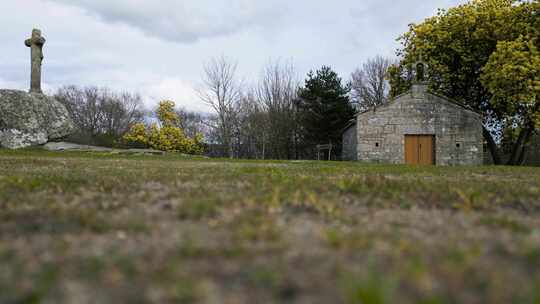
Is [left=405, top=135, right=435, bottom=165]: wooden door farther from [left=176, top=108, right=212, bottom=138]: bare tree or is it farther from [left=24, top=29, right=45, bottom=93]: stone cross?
[left=176, top=108, right=212, bottom=138]: bare tree

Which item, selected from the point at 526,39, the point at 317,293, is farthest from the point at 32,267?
the point at 526,39

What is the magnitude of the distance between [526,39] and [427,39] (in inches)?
204

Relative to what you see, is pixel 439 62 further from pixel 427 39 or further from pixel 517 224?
pixel 517 224

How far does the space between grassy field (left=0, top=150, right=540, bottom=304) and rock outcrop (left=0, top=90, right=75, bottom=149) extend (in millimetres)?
13268

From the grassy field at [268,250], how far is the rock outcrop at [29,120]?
13.3m

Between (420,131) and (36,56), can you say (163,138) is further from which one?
(420,131)

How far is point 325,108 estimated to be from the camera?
3288cm

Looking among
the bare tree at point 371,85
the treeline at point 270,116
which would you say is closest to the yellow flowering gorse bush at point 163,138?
the treeline at point 270,116

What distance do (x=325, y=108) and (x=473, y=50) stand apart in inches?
518

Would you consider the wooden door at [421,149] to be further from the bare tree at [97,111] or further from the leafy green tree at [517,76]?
the bare tree at [97,111]

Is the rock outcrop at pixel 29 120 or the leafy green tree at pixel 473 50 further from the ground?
the leafy green tree at pixel 473 50

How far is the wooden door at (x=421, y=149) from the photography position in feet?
72.1

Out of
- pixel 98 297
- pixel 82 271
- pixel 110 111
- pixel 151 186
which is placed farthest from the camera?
pixel 110 111

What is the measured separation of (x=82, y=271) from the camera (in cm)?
161
